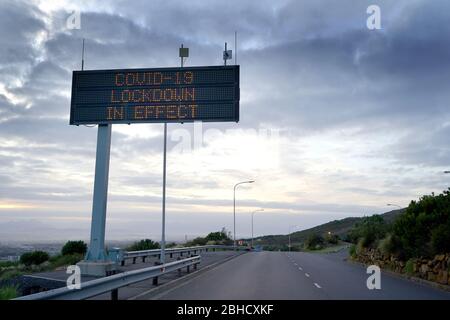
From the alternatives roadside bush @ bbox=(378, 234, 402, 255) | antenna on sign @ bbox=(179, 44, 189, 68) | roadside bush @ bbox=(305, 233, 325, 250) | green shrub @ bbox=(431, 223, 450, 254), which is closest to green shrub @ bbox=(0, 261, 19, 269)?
antenna on sign @ bbox=(179, 44, 189, 68)

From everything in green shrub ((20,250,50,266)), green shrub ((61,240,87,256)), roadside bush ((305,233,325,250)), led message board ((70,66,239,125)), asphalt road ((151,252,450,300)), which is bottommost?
asphalt road ((151,252,450,300))

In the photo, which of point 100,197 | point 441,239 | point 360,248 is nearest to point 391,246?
point 441,239

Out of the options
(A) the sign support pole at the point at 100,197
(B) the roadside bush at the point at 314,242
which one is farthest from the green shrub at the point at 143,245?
(B) the roadside bush at the point at 314,242

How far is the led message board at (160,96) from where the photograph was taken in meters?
21.7

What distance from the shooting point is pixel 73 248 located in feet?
120

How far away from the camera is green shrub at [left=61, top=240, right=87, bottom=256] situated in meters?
36.3

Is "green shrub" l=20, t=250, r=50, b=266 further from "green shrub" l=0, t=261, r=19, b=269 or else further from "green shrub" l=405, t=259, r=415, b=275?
"green shrub" l=405, t=259, r=415, b=275

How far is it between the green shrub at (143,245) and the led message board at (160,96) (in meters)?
24.1

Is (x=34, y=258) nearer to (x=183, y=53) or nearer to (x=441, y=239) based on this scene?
(x=183, y=53)

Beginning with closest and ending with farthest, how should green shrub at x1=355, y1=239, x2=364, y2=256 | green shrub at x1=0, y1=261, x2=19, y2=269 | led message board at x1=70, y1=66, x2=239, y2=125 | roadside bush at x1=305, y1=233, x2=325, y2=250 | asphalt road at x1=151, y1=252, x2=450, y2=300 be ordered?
asphalt road at x1=151, y1=252, x2=450, y2=300, led message board at x1=70, y1=66, x2=239, y2=125, green shrub at x1=0, y1=261, x2=19, y2=269, green shrub at x1=355, y1=239, x2=364, y2=256, roadside bush at x1=305, y1=233, x2=325, y2=250

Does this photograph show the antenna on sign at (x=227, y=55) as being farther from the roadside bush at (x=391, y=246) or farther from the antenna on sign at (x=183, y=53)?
the roadside bush at (x=391, y=246)

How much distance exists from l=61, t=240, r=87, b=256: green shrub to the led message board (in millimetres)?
16290

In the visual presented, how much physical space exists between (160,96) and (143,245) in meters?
26.7
